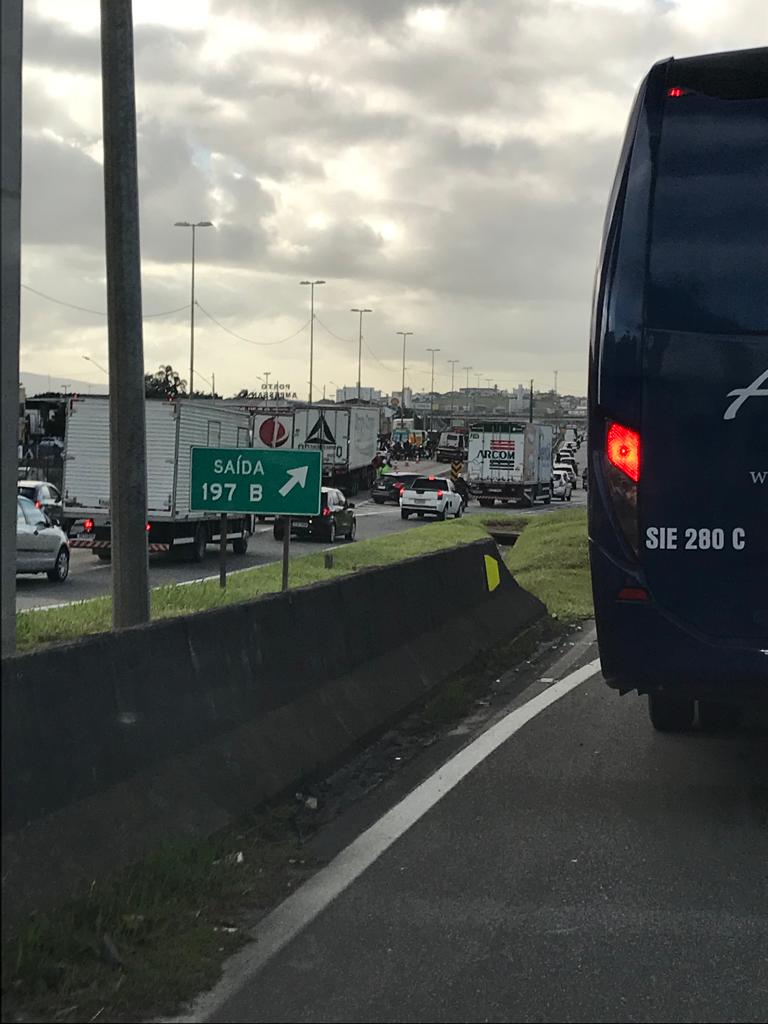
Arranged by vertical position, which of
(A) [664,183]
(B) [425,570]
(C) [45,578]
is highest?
(A) [664,183]

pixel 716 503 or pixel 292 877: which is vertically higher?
pixel 716 503

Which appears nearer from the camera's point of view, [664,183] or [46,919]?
[46,919]

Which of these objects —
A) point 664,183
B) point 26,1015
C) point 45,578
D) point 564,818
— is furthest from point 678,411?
point 45,578

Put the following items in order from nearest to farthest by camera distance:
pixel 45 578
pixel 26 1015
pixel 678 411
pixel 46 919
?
pixel 26 1015 → pixel 46 919 → pixel 678 411 → pixel 45 578

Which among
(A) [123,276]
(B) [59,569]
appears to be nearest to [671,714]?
(A) [123,276]

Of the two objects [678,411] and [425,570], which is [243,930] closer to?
[678,411]

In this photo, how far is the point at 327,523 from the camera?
44.8m

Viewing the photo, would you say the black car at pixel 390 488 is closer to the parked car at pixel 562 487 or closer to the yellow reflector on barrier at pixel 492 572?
the parked car at pixel 562 487

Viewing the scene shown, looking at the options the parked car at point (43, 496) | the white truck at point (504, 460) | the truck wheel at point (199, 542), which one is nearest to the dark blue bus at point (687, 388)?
the parked car at point (43, 496)

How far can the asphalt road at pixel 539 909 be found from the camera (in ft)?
16.9

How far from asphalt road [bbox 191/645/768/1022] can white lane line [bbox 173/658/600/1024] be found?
1 cm

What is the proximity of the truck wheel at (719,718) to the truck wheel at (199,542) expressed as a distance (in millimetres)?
27347

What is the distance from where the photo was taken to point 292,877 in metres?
6.64

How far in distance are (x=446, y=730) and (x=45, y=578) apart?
70.3ft
